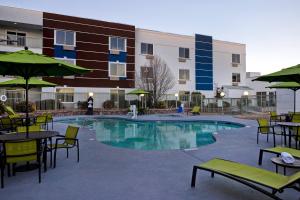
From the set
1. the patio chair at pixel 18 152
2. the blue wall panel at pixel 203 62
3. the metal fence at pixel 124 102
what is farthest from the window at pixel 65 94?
the patio chair at pixel 18 152

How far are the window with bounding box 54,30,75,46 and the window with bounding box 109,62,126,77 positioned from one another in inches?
193

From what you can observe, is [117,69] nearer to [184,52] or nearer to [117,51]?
[117,51]

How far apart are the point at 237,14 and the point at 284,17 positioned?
4.21m

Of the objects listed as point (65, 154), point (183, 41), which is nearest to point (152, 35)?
point (183, 41)

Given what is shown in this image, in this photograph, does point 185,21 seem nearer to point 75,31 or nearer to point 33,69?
point 75,31

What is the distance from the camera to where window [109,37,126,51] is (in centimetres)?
2856

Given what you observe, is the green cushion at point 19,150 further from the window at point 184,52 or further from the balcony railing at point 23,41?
the window at point 184,52

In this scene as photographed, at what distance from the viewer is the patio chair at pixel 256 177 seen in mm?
3344

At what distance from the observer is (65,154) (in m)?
7.16

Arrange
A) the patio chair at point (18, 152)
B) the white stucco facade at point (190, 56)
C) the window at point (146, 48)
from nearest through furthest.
→ 1. the patio chair at point (18, 152)
2. the window at point (146, 48)
3. the white stucco facade at point (190, 56)

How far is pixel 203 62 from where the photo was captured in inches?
1331

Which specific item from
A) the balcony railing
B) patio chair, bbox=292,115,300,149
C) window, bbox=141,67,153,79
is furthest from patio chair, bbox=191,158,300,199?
window, bbox=141,67,153,79

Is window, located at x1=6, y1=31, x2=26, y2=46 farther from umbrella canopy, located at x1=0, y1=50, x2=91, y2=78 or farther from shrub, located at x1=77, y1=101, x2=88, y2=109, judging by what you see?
umbrella canopy, located at x1=0, y1=50, x2=91, y2=78

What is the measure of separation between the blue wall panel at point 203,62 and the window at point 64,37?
16.3m
